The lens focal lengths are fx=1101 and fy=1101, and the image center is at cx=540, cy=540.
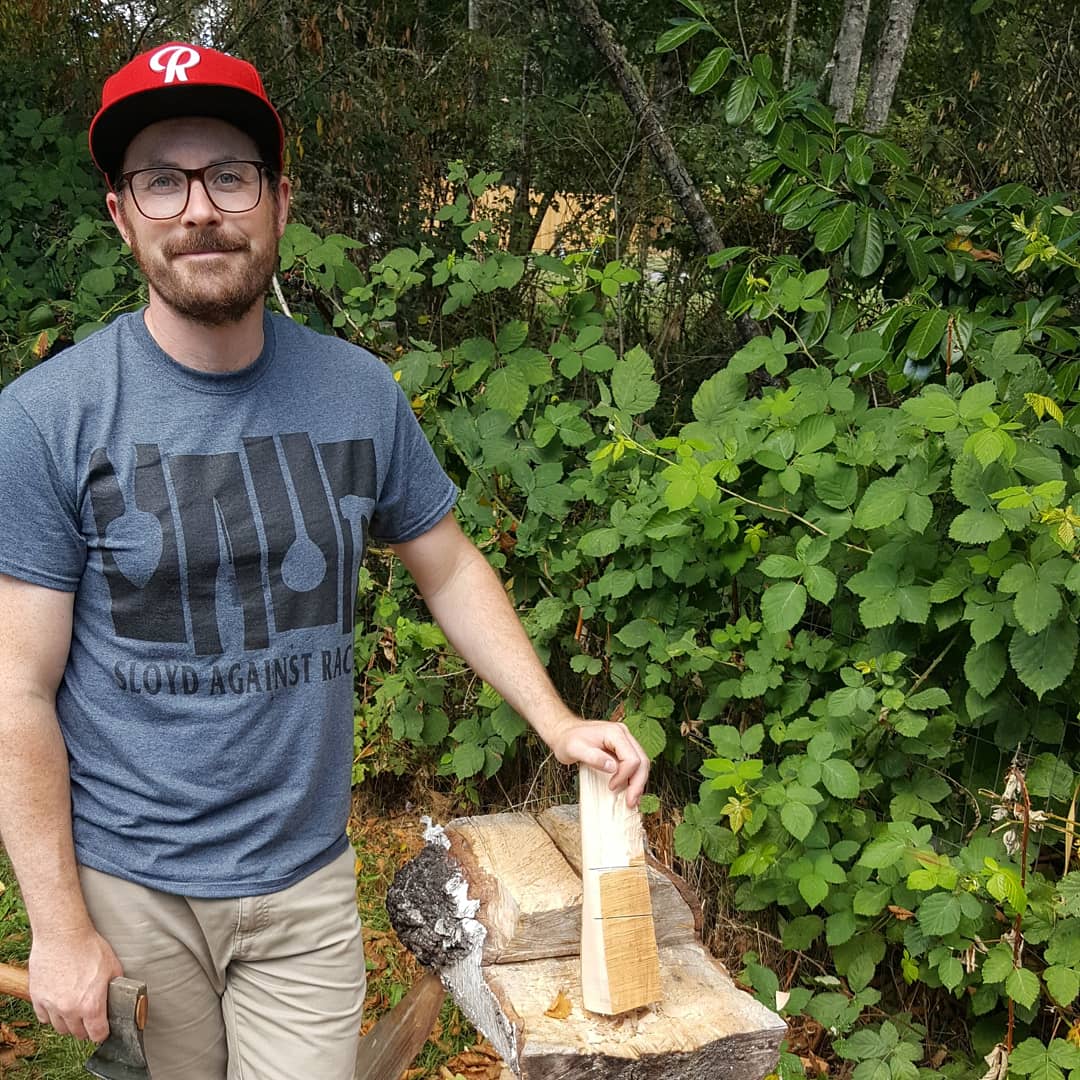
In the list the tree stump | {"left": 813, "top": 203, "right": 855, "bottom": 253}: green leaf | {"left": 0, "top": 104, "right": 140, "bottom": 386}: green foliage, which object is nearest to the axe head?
the tree stump

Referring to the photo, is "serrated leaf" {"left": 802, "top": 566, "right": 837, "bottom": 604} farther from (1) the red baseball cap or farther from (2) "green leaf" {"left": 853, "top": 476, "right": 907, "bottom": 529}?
(1) the red baseball cap

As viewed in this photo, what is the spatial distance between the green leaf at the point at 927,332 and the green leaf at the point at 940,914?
1.43 metres

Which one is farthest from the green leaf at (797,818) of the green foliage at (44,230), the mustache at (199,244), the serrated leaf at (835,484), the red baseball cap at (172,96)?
the green foliage at (44,230)

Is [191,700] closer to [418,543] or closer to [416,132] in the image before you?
[418,543]

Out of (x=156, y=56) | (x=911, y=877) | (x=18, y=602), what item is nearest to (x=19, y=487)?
(x=18, y=602)

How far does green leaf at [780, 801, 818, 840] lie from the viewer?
8.57 feet

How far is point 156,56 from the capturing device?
5.74ft

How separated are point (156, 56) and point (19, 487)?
720 millimetres

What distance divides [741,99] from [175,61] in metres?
1.92

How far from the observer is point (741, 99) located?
3.18m

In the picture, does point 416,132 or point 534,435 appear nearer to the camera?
point 534,435

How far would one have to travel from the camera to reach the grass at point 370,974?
322cm

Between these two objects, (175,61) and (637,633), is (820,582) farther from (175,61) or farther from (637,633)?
(175,61)

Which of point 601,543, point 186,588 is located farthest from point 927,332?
point 186,588
